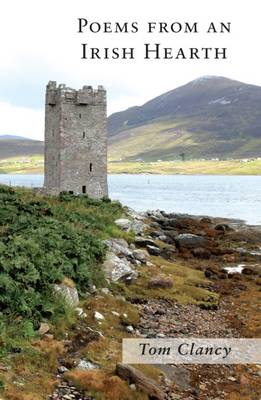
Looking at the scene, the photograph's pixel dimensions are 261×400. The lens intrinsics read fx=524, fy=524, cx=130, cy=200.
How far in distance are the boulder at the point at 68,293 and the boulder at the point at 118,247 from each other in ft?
26.1

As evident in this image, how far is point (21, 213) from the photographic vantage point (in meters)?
24.8

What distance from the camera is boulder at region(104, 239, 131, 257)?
80.7ft

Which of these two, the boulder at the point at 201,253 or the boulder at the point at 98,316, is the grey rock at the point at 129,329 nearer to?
the boulder at the point at 98,316

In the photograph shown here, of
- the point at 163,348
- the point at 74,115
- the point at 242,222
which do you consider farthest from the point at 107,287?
the point at 242,222

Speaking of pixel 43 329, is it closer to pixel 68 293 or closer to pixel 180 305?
pixel 68 293

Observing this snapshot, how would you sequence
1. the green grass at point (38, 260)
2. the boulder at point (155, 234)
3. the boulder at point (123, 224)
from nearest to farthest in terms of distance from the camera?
the green grass at point (38, 260), the boulder at point (123, 224), the boulder at point (155, 234)

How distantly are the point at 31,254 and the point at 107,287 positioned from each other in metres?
4.83

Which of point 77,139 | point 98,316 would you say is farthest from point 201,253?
point 98,316

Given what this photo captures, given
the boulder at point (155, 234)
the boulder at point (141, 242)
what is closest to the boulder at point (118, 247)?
the boulder at point (141, 242)

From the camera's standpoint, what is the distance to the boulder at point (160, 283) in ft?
73.0

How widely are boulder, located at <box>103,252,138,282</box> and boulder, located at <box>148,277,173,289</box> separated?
76cm

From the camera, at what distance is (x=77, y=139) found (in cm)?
4547

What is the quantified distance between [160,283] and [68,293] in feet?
25.0

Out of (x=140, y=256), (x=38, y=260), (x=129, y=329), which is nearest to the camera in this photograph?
(x=38, y=260)
